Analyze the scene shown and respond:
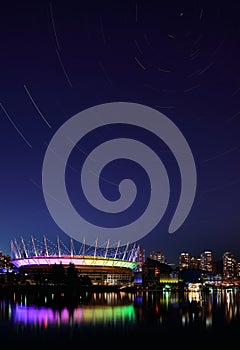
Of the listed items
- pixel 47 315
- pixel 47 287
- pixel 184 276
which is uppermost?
pixel 47 315

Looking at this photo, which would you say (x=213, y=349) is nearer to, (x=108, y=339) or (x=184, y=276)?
(x=108, y=339)

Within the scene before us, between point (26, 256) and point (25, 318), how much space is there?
6373 centimetres

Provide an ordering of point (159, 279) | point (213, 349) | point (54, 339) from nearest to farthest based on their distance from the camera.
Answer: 1. point (213, 349)
2. point (54, 339)
3. point (159, 279)

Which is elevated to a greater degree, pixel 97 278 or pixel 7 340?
pixel 7 340

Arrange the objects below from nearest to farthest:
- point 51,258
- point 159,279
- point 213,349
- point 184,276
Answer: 1. point 213,349
2. point 51,258
3. point 159,279
4. point 184,276

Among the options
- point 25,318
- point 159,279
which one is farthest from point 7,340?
point 159,279

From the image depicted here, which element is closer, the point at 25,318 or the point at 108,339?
the point at 108,339

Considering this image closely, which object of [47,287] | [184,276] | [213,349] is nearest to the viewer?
[213,349]

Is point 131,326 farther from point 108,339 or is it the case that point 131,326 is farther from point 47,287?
point 47,287

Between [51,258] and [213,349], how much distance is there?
69083 millimetres

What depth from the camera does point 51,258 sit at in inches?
3310

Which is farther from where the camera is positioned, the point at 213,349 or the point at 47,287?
the point at 47,287

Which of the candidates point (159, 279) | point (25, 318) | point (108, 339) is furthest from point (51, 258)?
point (108, 339)

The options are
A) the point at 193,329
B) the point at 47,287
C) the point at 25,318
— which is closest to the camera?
the point at 193,329
